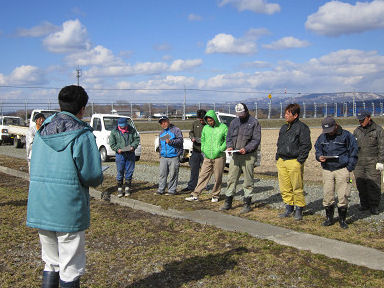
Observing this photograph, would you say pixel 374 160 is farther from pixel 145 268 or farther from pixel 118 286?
pixel 118 286

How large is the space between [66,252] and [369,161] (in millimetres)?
6303

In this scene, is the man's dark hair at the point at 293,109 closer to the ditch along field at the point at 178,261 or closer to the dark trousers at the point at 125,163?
the ditch along field at the point at 178,261

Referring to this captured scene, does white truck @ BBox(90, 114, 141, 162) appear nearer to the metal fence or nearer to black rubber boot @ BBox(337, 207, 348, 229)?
black rubber boot @ BBox(337, 207, 348, 229)

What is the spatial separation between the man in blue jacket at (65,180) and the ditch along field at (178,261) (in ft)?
4.51

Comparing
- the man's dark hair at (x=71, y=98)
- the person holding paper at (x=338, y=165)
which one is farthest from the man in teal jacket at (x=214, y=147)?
the man's dark hair at (x=71, y=98)

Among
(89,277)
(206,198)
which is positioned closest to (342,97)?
(206,198)

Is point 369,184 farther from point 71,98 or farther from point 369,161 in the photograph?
point 71,98

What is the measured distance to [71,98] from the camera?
3424mm

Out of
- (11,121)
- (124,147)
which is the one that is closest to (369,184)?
(124,147)

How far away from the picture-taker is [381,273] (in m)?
4.68

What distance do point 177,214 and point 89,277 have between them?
10.1 feet

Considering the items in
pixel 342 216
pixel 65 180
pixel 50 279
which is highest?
pixel 65 180

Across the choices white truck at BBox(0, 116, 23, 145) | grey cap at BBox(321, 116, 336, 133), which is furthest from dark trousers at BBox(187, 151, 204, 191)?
white truck at BBox(0, 116, 23, 145)

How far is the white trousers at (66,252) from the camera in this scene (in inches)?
133
